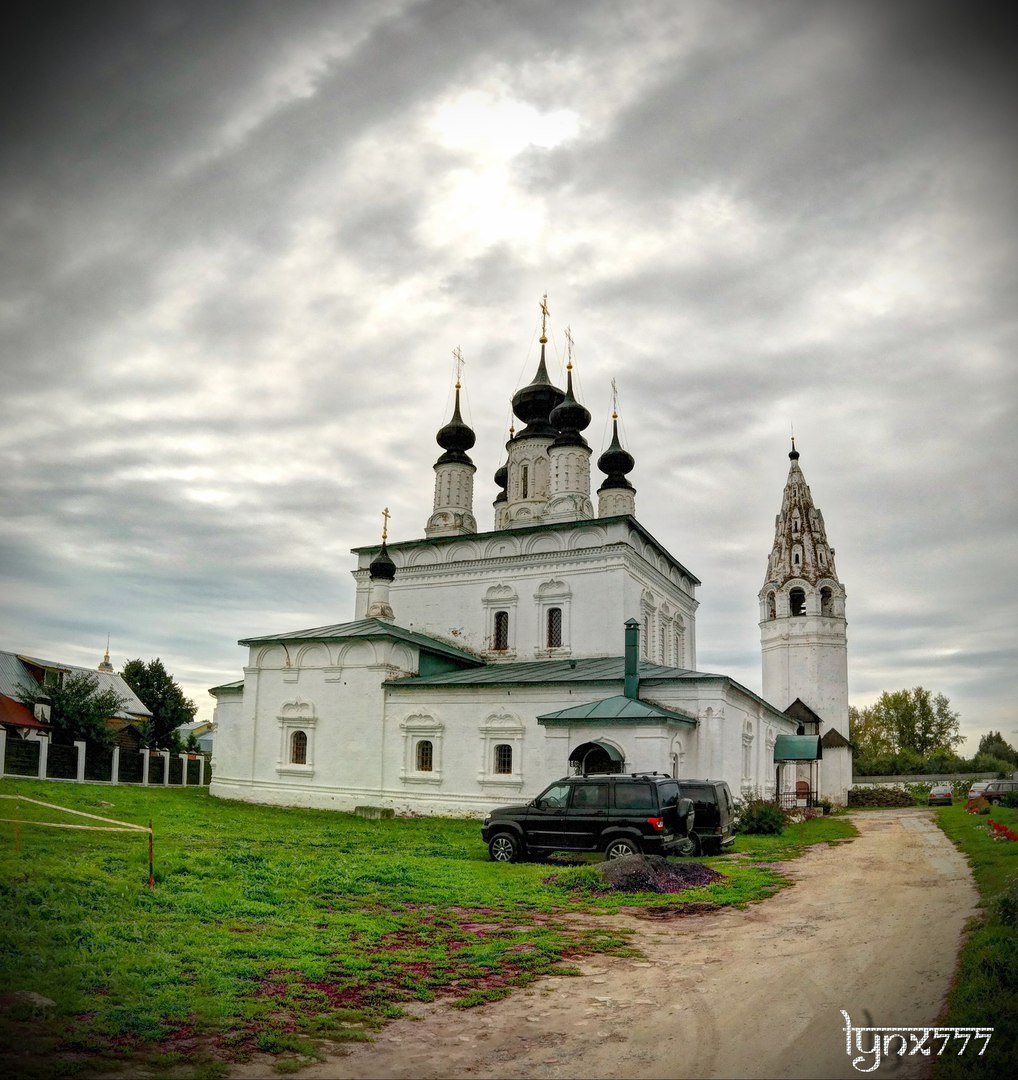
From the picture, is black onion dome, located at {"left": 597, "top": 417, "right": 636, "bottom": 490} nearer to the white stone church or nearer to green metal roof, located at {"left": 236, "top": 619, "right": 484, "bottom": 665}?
the white stone church

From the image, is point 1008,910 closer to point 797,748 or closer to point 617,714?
point 617,714

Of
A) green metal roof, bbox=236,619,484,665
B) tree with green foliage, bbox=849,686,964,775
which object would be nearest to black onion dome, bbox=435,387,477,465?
green metal roof, bbox=236,619,484,665

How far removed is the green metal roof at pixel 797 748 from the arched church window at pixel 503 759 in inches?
474

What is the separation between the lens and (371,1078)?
5.21 m

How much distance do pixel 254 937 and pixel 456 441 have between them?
29831 mm

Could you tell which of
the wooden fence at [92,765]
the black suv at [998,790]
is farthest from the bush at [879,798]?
the wooden fence at [92,765]

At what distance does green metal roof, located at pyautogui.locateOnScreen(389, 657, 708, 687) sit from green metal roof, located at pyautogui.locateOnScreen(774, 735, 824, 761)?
27.1 ft

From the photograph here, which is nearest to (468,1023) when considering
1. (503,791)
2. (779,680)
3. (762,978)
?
(762,978)

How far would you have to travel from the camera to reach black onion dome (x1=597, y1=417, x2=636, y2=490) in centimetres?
3525

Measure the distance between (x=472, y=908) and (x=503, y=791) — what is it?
13.7 metres

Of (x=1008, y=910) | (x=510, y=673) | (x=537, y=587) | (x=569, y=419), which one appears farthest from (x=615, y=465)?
(x=1008, y=910)

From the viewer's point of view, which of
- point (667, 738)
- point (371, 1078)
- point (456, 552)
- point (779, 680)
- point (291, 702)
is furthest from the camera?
point (779, 680)

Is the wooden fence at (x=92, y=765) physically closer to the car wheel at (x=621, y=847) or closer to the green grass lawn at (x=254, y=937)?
the green grass lawn at (x=254, y=937)

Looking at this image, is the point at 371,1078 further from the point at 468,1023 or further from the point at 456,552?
the point at 456,552
